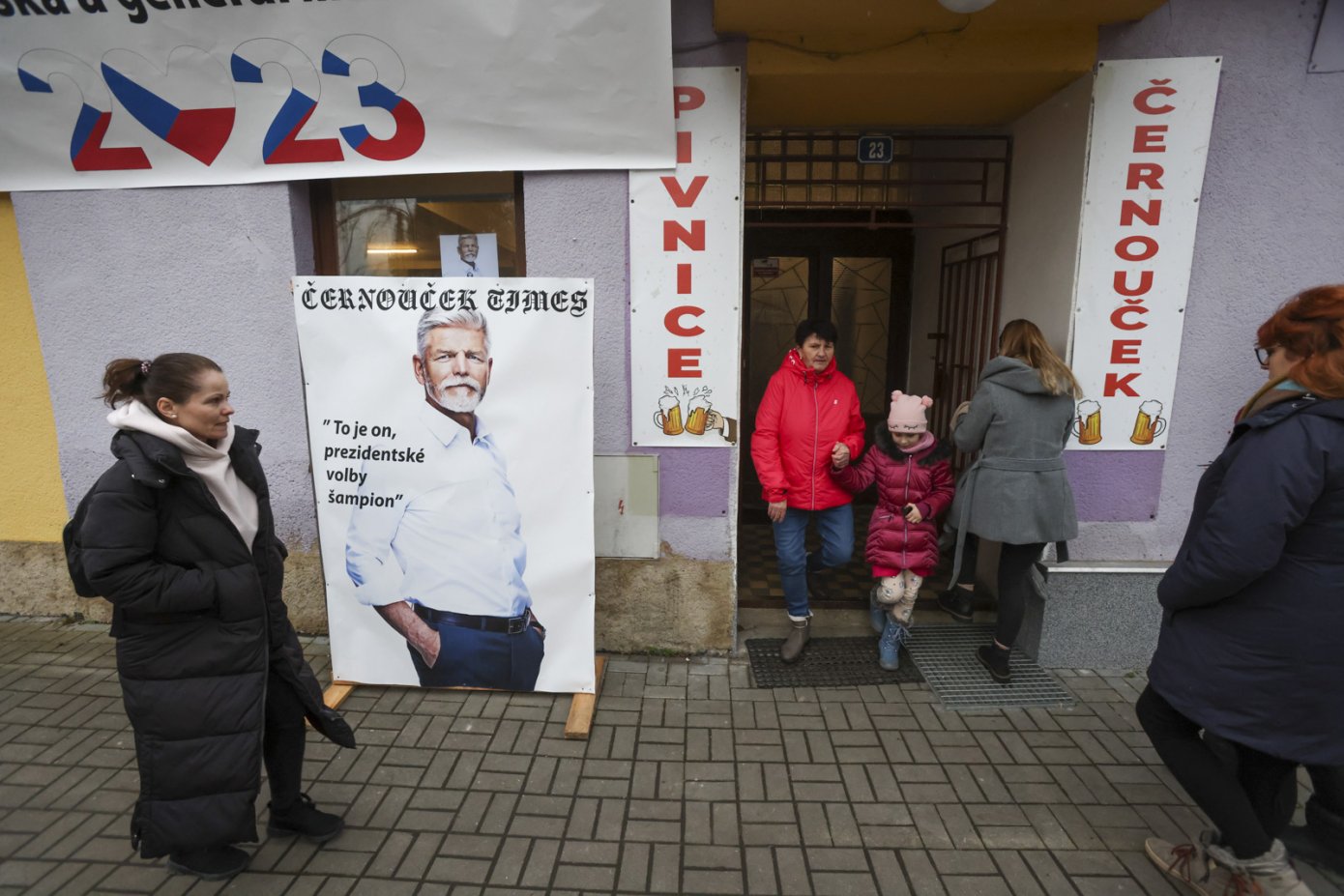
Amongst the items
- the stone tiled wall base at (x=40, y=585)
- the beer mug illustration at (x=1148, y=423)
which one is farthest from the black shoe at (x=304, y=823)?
the beer mug illustration at (x=1148, y=423)

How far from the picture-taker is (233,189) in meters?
3.68

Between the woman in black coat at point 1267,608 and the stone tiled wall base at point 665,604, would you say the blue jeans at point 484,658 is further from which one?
the woman in black coat at point 1267,608

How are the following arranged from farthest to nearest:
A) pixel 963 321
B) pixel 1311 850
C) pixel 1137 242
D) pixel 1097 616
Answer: pixel 963 321, pixel 1097 616, pixel 1137 242, pixel 1311 850

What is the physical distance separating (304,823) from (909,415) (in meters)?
3.22

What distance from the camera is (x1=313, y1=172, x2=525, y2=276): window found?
386 cm

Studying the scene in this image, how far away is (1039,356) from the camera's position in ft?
11.0

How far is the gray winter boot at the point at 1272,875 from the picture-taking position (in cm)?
215

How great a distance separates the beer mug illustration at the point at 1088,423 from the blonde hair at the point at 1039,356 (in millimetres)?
197

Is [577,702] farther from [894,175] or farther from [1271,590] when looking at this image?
[894,175]

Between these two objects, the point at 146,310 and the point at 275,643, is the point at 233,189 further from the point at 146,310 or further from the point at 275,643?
the point at 275,643

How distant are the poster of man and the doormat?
2.70 meters

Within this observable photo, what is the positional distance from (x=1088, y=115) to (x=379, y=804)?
4.57 m

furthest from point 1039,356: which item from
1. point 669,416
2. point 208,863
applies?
point 208,863

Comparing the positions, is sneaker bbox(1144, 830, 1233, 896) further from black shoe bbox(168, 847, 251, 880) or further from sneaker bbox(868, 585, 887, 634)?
black shoe bbox(168, 847, 251, 880)
